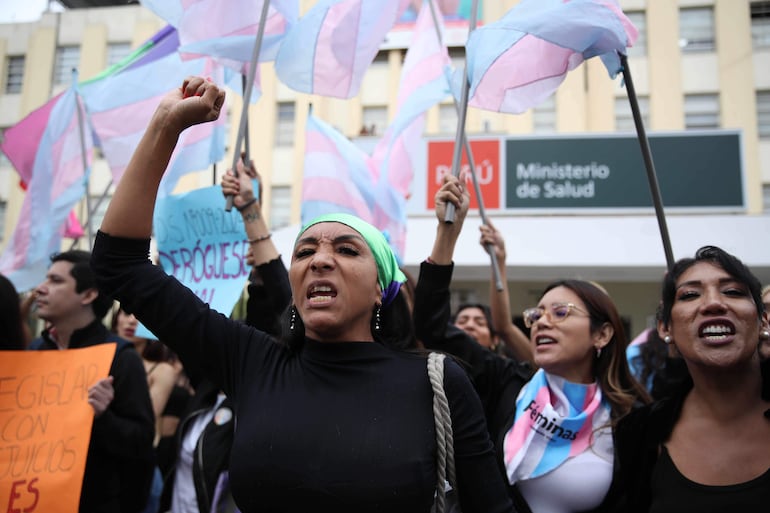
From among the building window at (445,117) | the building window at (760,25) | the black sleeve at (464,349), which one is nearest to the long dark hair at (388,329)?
the black sleeve at (464,349)

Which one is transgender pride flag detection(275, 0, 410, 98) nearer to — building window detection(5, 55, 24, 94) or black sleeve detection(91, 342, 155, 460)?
black sleeve detection(91, 342, 155, 460)

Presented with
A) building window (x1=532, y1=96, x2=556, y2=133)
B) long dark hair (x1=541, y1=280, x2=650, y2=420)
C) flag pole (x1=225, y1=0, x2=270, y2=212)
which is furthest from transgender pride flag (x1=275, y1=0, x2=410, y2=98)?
building window (x1=532, y1=96, x2=556, y2=133)

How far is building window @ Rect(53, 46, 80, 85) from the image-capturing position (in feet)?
65.8

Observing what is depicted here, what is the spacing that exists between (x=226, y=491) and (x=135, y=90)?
2494 millimetres

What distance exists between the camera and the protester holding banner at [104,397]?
2441mm

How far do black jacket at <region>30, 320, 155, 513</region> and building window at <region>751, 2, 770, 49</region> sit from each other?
742 inches

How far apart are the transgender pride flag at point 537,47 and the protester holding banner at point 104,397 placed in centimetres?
168

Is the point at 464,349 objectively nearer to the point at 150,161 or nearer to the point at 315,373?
the point at 315,373

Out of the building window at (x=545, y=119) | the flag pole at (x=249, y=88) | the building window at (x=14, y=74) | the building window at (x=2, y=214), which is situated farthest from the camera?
the building window at (x=14, y=74)

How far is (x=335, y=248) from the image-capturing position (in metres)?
1.67

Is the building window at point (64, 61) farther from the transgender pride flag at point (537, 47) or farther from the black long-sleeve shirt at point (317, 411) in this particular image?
the black long-sleeve shirt at point (317, 411)

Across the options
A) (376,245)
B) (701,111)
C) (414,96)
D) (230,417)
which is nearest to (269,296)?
(230,417)

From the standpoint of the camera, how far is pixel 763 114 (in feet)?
54.8

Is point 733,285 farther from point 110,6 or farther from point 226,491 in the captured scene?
point 110,6
